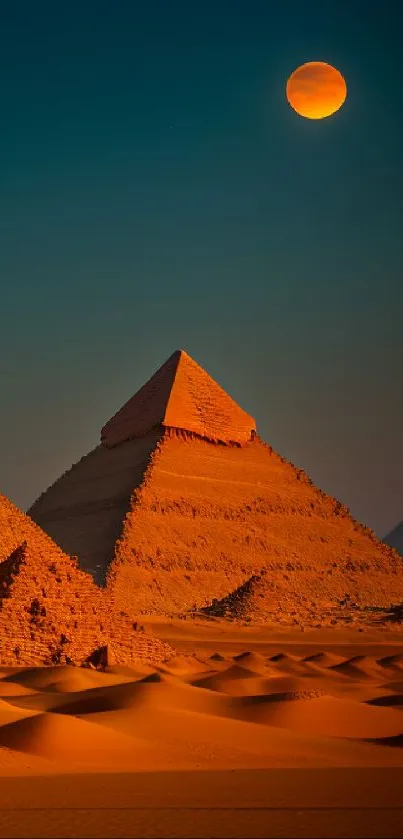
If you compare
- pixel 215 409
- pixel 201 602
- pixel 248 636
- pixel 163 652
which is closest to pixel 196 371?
pixel 215 409

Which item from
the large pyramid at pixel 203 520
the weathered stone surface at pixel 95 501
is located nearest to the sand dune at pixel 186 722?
the large pyramid at pixel 203 520

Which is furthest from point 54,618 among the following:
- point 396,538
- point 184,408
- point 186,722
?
point 396,538

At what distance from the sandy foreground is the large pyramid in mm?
26173

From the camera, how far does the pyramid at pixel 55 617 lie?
1742cm

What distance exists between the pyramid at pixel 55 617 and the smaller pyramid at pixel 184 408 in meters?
38.9

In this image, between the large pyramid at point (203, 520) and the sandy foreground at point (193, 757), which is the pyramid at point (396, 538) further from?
the sandy foreground at point (193, 757)

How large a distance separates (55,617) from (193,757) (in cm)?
843

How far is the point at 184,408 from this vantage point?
59344 millimetres

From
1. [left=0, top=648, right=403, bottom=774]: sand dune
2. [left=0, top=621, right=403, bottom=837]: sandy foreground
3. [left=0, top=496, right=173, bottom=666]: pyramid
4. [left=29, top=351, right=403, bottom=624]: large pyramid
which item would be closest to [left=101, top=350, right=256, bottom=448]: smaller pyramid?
[left=29, top=351, right=403, bottom=624]: large pyramid

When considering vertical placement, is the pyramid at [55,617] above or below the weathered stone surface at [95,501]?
below

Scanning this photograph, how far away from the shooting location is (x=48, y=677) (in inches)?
620

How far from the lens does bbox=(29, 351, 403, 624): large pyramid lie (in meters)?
46.6

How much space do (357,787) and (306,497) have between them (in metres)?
54.4

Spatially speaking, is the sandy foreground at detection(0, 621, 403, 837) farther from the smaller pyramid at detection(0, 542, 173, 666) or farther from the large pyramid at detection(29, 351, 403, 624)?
the large pyramid at detection(29, 351, 403, 624)
